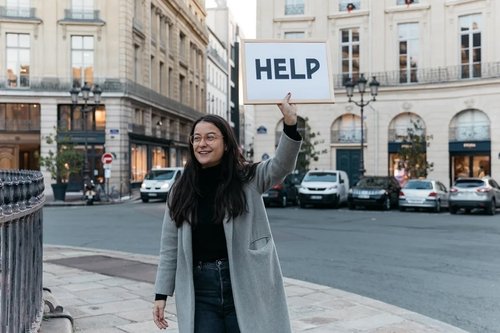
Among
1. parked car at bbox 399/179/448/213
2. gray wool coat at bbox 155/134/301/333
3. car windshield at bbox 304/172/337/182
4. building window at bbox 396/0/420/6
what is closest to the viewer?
gray wool coat at bbox 155/134/301/333

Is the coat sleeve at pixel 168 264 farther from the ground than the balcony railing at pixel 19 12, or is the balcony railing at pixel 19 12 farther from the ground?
the balcony railing at pixel 19 12

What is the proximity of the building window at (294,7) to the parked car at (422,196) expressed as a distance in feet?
60.2

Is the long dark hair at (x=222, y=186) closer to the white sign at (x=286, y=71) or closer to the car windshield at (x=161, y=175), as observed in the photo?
the white sign at (x=286, y=71)

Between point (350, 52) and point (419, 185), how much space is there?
52.1 feet

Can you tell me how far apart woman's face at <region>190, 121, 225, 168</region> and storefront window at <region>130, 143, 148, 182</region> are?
40051mm

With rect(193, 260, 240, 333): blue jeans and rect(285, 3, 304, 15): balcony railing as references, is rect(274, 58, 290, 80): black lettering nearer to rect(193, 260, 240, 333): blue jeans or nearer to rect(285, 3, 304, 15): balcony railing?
rect(193, 260, 240, 333): blue jeans

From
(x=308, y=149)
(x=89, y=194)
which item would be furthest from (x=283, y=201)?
(x=89, y=194)

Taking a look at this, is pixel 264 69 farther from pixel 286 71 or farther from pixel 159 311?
pixel 159 311

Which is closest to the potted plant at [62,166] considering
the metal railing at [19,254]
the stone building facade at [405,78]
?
the stone building facade at [405,78]

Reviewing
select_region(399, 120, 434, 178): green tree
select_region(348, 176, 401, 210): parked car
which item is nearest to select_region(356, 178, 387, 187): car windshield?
select_region(348, 176, 401, 210): parked car

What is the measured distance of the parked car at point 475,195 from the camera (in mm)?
22516

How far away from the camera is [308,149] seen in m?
34.4

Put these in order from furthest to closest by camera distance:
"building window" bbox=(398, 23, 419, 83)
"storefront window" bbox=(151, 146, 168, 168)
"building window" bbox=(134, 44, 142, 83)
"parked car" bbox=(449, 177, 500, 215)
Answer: "storefront window" bbox=(151, 146, 168, 168) → "building window" bbox=(134, 44, 142, 83) → "building window" bbox=(398, 23, 419, 83) → "parked car" bbox=(449, 177, 500, 215)

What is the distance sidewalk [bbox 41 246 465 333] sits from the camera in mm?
5742
